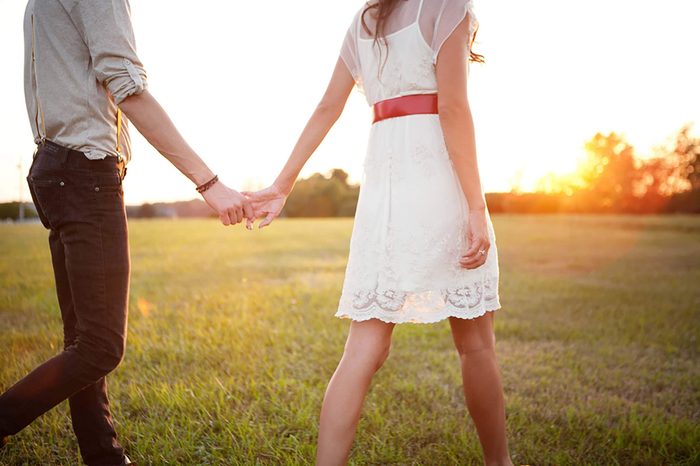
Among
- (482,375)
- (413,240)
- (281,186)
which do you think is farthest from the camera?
(281,186)

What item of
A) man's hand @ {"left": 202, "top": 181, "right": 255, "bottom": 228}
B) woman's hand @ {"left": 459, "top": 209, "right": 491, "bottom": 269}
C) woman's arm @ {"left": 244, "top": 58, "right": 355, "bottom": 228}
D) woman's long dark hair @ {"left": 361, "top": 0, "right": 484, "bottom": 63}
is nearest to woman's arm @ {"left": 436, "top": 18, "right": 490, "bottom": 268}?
woman's hand @ {"left": 459, "top": 209, "right": 491, "bottom": 269}

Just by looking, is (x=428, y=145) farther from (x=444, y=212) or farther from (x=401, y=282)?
(x=401, y=282)

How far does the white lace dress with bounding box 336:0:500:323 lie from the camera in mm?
1979

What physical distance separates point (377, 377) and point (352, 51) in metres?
2.52

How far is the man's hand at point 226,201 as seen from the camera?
7.86ft

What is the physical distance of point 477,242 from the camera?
6.49 feet

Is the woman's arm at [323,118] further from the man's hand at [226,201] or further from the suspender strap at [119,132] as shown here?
the suspender strap at [119,132]

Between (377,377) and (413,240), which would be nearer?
(413,240)

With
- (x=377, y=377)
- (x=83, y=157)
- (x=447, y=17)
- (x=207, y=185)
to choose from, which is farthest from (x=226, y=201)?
(x=377, y=377)

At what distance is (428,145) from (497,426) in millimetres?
1311

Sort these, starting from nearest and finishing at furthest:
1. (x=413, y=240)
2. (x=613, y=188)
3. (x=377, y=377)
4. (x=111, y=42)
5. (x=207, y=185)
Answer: (x=111, y=42) < (x=413, y=240) < (x=207, y=185) < (x=377, y=377) < (x=613, y=188)

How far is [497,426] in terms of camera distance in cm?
229

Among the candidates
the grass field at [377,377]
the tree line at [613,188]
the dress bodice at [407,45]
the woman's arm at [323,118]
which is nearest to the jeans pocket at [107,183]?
the woman's arm at [323,118]

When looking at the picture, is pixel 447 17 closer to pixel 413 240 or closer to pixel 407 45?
pixel 407 45
